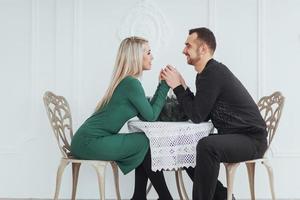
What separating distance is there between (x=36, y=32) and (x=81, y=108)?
769 millimetres

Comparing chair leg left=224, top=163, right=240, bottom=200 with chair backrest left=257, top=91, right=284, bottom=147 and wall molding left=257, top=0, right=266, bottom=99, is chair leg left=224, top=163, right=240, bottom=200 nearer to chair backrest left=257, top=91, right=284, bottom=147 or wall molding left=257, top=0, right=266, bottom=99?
chair backrest left=257, top=91, right=284, bottom=147

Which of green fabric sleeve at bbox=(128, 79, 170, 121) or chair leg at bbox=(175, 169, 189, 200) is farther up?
green fabric sleeve at bbox=(128, 79, 170, 121)

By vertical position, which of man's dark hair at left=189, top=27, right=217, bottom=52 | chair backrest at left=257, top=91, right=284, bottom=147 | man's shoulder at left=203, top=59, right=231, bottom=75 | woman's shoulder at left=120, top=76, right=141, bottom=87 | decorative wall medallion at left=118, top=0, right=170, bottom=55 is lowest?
chair backrest at left=257, top=91, right=284, bottom=147

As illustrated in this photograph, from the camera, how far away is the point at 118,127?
10.3ft

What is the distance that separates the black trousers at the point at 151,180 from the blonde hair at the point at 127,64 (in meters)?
0.48

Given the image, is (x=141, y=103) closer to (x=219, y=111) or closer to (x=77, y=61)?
(x=219, y=111)

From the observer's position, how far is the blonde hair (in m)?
3.17

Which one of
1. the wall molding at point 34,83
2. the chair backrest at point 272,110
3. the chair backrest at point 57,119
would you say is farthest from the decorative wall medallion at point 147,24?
the chair backrest at point 272,110

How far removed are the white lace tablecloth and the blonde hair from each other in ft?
1.28

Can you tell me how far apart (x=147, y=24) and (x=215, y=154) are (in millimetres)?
1762

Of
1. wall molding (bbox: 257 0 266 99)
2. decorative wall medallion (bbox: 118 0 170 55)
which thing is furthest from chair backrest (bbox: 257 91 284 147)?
decorative wall medallion (bbox: 118 0 170 55)

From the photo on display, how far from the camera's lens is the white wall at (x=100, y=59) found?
4.21 metres

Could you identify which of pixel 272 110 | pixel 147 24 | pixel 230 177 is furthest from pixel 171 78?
pixel 147 24

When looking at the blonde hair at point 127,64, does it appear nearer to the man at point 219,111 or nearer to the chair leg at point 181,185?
the man at point 219,111
